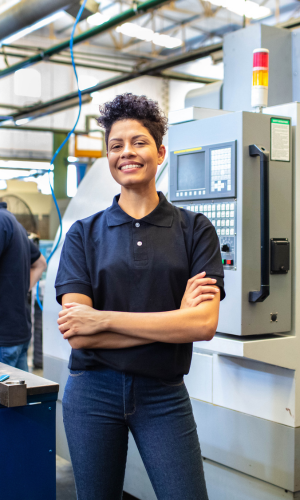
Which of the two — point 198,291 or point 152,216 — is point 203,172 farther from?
point 198,291

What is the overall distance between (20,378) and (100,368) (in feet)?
1.83

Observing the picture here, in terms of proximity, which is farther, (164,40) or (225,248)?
(164,40)

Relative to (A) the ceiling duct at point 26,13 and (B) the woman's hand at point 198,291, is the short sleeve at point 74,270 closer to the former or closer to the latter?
(B) the woman's hand at point 198,291

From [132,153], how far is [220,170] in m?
0.72

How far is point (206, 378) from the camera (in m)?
2.30

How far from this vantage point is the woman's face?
1.38 metres

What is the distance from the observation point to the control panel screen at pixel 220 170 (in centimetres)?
198

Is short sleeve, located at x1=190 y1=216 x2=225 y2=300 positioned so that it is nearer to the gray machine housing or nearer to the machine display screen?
the gray machine housing

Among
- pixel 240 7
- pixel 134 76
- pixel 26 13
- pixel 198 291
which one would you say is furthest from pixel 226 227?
pixel 134 76

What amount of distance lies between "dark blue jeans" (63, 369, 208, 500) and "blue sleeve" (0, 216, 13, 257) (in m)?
1.62

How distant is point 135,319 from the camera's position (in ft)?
4.27

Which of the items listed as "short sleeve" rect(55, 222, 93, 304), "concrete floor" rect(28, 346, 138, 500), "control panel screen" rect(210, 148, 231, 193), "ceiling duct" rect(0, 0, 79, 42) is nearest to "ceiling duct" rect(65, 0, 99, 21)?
"ceiling duct" rect(0, 0, 79, 42)

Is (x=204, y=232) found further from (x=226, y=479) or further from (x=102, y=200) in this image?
(x=102, y=200)

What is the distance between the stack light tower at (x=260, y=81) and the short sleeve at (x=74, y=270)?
1.01m
